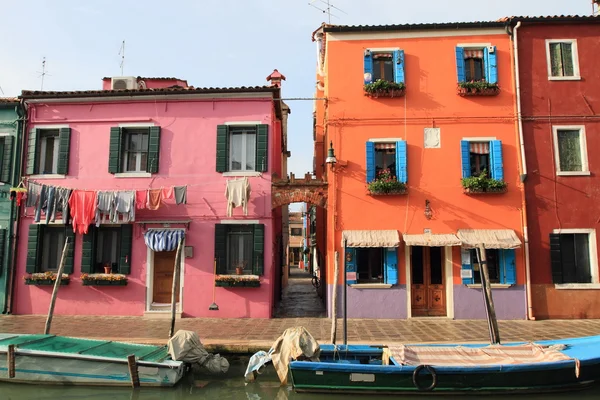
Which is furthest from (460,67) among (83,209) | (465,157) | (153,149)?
(83,209)

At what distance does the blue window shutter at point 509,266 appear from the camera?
12.2 m

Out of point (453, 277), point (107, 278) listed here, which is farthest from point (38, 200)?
point (453, 277)

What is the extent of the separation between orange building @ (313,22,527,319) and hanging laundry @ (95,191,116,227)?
6.31 m

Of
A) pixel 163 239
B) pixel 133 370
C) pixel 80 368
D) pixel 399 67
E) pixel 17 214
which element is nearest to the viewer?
pixel 133 370

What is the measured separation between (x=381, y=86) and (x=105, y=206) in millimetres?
8823

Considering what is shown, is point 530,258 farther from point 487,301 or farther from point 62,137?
point 62,137

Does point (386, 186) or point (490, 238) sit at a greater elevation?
point (386, 186)

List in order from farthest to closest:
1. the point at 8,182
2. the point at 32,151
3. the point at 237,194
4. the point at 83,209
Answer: the point at 32,151 → the point at 8,182 → the point at 83,209 → the point at 237,194

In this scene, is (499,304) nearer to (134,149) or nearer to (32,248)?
(134,149)

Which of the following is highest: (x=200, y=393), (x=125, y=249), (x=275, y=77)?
(x=275, y=77)

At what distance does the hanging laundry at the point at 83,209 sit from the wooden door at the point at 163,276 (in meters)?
2.11

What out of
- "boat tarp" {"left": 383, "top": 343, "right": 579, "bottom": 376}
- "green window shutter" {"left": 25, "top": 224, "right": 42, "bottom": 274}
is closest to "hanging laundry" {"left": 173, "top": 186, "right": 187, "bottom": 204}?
"green window shutter" {"left": 25, "top": 224, "right": 42, "bottom": 274}

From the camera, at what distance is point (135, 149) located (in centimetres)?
1348

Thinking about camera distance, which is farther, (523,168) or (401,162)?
(401,162)
